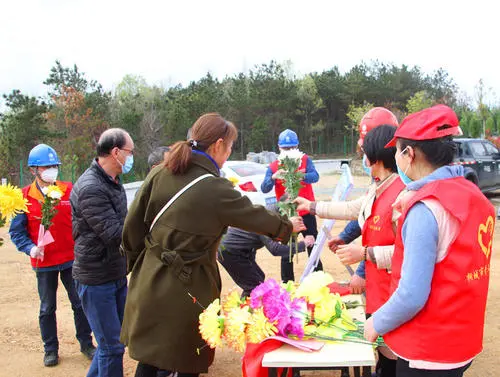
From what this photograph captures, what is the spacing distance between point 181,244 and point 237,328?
1.70 ft

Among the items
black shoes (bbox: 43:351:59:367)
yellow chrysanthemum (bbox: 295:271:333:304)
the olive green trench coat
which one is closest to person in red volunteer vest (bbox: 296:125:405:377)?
yellow chrysanthemum (bbox: 295:271:333:304)

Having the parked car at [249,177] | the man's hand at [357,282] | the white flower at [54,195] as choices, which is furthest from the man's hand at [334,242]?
the parked car at [249,177]

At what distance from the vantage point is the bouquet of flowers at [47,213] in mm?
4500

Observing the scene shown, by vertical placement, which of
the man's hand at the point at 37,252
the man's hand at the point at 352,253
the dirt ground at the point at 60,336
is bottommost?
the dirt ground at the point at 60,336

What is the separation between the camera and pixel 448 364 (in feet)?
6.40

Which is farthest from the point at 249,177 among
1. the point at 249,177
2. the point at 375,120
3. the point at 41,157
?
the point at 375,120

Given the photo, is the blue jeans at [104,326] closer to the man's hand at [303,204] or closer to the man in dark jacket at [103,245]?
the man in dark jacket at [103,245]

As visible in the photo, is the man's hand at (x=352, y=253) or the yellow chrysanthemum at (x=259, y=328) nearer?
the yellow chrysanthemum at (x=259, y=328)

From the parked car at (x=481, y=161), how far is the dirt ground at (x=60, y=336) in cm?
641

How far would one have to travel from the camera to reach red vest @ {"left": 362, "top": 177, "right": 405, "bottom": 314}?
287cm

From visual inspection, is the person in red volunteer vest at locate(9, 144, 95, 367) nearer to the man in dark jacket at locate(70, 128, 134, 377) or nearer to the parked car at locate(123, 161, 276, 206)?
the man in dark jacket at locate(70, 128, 134, 377)

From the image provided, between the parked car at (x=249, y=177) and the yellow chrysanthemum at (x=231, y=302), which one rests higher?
the yellow chrysanthemum at (x=231, y=302)

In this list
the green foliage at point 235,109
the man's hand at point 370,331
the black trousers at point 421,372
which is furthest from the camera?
the green foliage at point 235,109

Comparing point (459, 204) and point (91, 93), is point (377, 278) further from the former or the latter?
point (91, 93)
